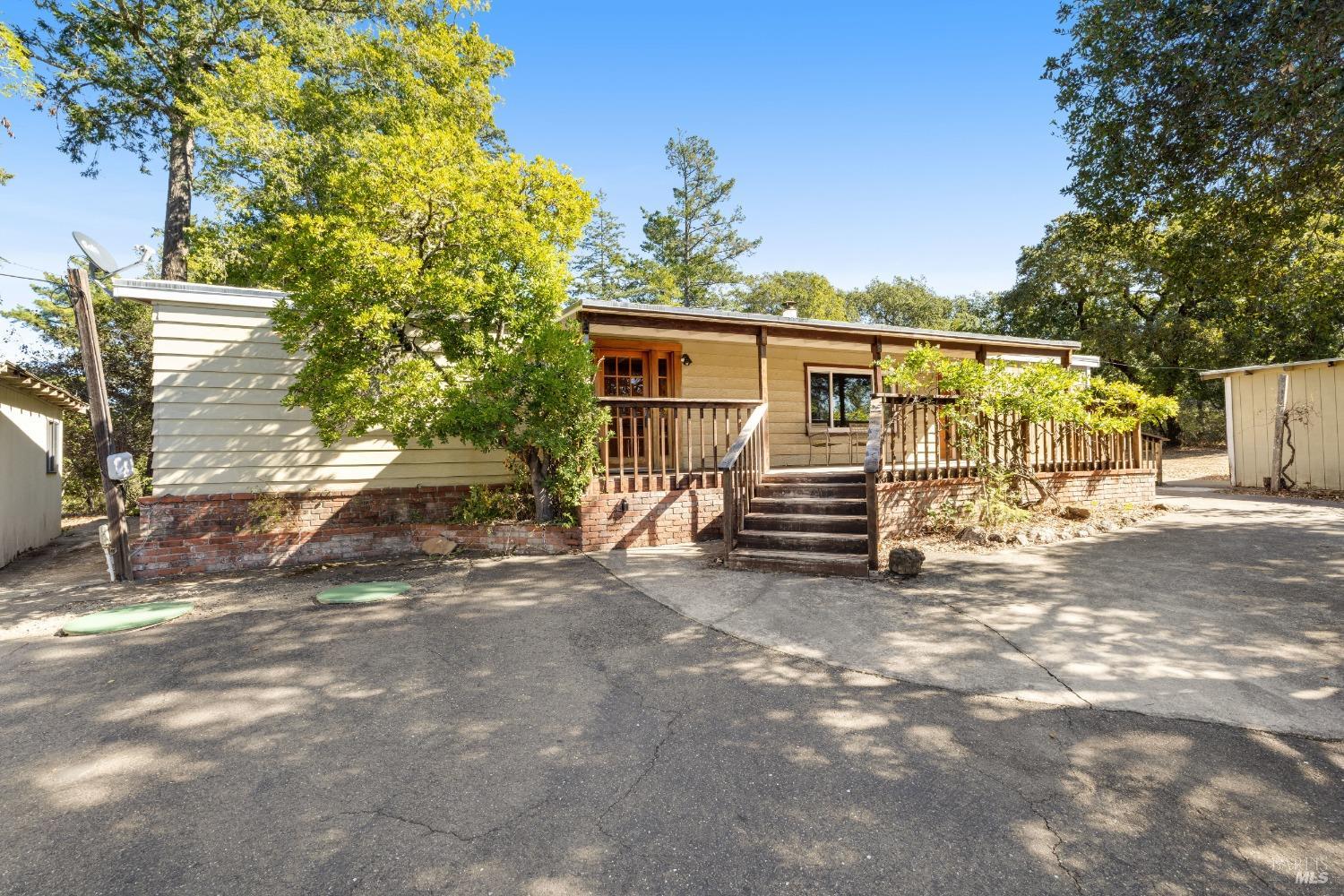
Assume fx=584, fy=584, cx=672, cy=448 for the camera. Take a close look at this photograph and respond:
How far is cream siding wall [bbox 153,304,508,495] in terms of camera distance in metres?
7.38

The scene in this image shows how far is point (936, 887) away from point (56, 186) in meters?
20.4

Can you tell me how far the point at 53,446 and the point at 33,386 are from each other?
352 cm

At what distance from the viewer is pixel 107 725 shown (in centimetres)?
326

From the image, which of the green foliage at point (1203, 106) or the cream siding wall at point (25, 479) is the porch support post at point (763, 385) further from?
the cream siding wall at point (25, 479)

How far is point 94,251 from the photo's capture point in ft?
23.7

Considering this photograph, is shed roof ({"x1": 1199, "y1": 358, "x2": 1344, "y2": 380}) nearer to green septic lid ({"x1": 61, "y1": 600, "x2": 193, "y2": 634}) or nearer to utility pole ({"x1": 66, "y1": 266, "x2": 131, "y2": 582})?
green septic lid ({"x1": 61, "y1": 600, "x2": 193, "y2": 634})

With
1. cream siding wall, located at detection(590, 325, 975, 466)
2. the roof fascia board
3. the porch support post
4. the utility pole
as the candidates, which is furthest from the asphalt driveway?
the utility pole

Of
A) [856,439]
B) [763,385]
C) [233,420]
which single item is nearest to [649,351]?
[763,385]

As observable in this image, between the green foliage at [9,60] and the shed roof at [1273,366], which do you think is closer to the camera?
the green foliage at [9,60]

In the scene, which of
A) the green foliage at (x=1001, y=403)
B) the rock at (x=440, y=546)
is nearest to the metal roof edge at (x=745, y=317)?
the green foliage at (x=1001, y=403)

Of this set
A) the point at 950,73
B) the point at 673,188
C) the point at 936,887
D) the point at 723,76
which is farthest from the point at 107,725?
the point at 673,188

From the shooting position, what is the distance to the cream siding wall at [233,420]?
7375 mm

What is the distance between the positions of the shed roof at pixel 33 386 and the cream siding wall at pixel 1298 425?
23.2 meters

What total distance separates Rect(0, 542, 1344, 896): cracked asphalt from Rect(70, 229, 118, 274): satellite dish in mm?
5266
